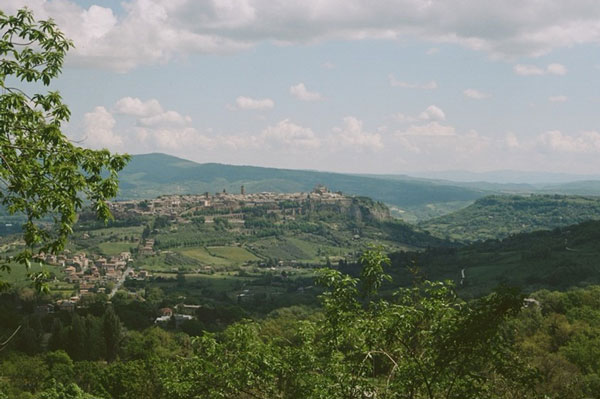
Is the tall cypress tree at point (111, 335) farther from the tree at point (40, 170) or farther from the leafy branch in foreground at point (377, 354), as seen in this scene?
the tree at point (40, 170)

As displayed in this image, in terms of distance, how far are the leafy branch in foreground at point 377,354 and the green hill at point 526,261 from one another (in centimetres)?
8264

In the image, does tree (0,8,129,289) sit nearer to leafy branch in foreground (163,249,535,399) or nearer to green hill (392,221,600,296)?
leafy branch in foreground (163,249,535,399)

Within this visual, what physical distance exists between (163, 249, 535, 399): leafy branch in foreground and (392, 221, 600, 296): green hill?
271ft

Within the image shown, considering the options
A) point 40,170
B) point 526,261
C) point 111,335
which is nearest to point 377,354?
point 40,170

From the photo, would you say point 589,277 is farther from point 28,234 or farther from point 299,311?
point 28,234

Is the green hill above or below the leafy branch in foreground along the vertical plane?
below

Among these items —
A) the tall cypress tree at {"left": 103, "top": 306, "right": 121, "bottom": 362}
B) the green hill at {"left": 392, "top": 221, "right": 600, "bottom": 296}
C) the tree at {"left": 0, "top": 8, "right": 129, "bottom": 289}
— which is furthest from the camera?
the green hill at {"left": 392, "top": 221, "right": 600, "bottom": 296}

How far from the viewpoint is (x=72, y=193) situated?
898cm

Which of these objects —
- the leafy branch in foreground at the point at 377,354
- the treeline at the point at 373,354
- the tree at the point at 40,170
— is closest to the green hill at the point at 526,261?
the treeline at the point at 373,354

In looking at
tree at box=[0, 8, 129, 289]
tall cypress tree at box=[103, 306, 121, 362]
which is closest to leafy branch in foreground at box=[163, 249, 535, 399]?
tree at box=[0, 8, 129, 289]

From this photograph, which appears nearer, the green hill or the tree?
the tree

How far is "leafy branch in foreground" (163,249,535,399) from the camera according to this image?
9141 millimetres

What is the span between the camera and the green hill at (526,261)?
10075 cm

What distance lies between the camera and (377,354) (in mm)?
12898
